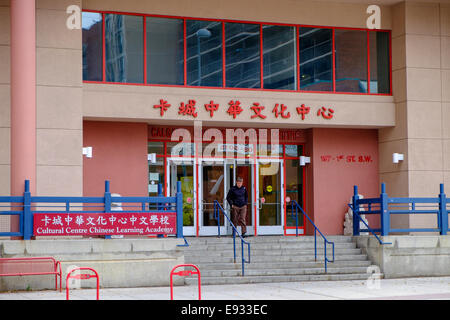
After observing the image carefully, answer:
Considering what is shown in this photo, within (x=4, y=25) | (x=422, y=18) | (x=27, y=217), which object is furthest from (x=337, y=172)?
(x=4, y=25)

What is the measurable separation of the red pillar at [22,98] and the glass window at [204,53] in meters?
5.50

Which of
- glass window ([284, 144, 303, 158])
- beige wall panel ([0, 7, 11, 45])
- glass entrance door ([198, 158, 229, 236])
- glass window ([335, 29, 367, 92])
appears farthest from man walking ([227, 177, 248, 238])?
beige wall panel ([0, 7, 11, 45])

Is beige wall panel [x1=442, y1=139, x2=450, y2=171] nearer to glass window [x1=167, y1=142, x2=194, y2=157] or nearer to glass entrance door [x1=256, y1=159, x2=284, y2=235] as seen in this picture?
glass entrance door [x1=256, y1=159, x2=284, y2=235]

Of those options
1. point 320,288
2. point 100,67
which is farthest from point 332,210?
point 100,67

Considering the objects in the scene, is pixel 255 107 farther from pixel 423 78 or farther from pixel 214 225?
pixel 423 78

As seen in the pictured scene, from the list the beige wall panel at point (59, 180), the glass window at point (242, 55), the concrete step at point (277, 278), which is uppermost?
the glass window at point (242, 55)

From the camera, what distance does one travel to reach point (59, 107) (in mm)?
18891

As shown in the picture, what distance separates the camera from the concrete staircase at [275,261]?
16.8m

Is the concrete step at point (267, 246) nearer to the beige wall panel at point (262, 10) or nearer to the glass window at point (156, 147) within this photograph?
the glass window at point (156, 147)

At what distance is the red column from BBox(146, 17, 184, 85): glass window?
4.55m

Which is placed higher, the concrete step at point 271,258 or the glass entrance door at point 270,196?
the glass entrance door at point 270,196

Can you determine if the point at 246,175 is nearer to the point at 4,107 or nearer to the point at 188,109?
the point at 188,109

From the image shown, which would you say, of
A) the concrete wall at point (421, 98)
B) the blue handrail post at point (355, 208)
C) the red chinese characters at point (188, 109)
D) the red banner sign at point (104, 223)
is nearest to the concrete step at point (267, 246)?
the blue handrail post at point (355, 208)

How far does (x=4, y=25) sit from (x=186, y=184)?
725cm
